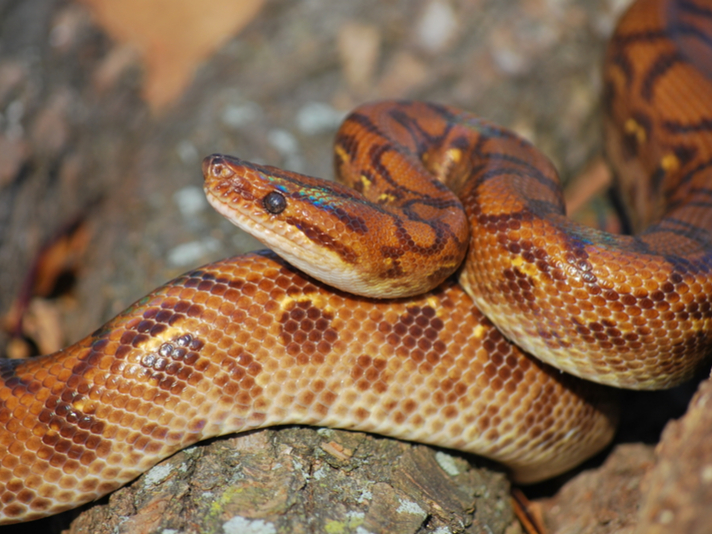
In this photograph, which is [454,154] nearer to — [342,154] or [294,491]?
[342,154]

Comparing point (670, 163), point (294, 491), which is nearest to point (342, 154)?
point (294, 491)

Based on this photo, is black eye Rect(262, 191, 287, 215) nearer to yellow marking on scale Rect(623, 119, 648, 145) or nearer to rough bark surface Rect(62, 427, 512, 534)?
rough bark surface Rect(62, 427, 512, 534)

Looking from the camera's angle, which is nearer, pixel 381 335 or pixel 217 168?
pixel 217 168

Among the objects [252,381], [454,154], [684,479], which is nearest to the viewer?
[684,479]

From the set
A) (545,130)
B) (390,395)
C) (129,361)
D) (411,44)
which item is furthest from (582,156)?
(129,361)

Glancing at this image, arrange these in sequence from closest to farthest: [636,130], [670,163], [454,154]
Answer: [454,154] < [670,163] < [636,130]

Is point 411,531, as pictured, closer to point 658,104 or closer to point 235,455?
point 235,455

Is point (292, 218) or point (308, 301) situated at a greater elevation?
point (292, 218)

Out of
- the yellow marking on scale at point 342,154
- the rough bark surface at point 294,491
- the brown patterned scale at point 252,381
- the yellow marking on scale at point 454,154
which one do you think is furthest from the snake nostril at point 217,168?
the yellow marking on scale at point 454,154

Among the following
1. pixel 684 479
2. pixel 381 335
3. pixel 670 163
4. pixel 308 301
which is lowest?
pixel 381 335
